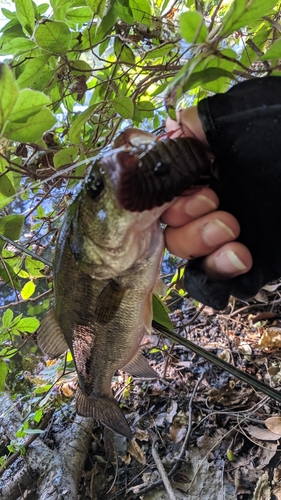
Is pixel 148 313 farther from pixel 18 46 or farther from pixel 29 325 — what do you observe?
pixel 18 46

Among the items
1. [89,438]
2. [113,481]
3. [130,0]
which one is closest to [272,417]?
[113,481]

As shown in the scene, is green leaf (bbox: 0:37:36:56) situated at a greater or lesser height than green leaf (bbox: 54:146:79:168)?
greater

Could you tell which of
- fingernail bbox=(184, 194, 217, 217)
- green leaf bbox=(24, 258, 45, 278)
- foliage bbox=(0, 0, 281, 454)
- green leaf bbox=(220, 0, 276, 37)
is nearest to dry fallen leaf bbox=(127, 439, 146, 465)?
foliage bbox=(0, 0, 281, 454)

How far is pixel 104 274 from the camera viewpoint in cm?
124

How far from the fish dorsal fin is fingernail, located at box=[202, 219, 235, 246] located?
0.78 m

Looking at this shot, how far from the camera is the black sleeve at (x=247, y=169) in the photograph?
103cm

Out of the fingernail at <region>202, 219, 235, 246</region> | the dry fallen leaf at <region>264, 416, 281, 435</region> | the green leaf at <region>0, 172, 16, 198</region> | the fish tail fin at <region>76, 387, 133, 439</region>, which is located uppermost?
the green leaf at <region>0, 172, 16, 198</region>

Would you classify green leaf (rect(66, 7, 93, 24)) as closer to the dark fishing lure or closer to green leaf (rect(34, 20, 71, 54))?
green leaf (rect(34, 20, 71, 54))

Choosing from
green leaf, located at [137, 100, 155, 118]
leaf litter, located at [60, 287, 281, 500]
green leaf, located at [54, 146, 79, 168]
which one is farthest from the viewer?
leaf litter, located at [60, 287, 281, 500]

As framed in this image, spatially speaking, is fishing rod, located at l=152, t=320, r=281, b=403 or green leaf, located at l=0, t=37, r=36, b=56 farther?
green leaf, located at l=0, t=37, r=36, b=56

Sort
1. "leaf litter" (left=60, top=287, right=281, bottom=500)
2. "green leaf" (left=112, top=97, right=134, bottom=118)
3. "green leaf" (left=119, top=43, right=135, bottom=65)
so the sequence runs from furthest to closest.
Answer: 1. "leaf litter" (left=60, top=287, right=281, bottom=500)
2. "green leaf" (left=119, top=43, right=135, bottom=65)
3. "green leaf" (left=112, top=97, right=134, bottom=118)

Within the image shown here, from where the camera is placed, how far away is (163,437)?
250cm

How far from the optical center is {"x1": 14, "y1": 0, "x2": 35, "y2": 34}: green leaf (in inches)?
55.2

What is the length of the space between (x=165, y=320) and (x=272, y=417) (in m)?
1.06
